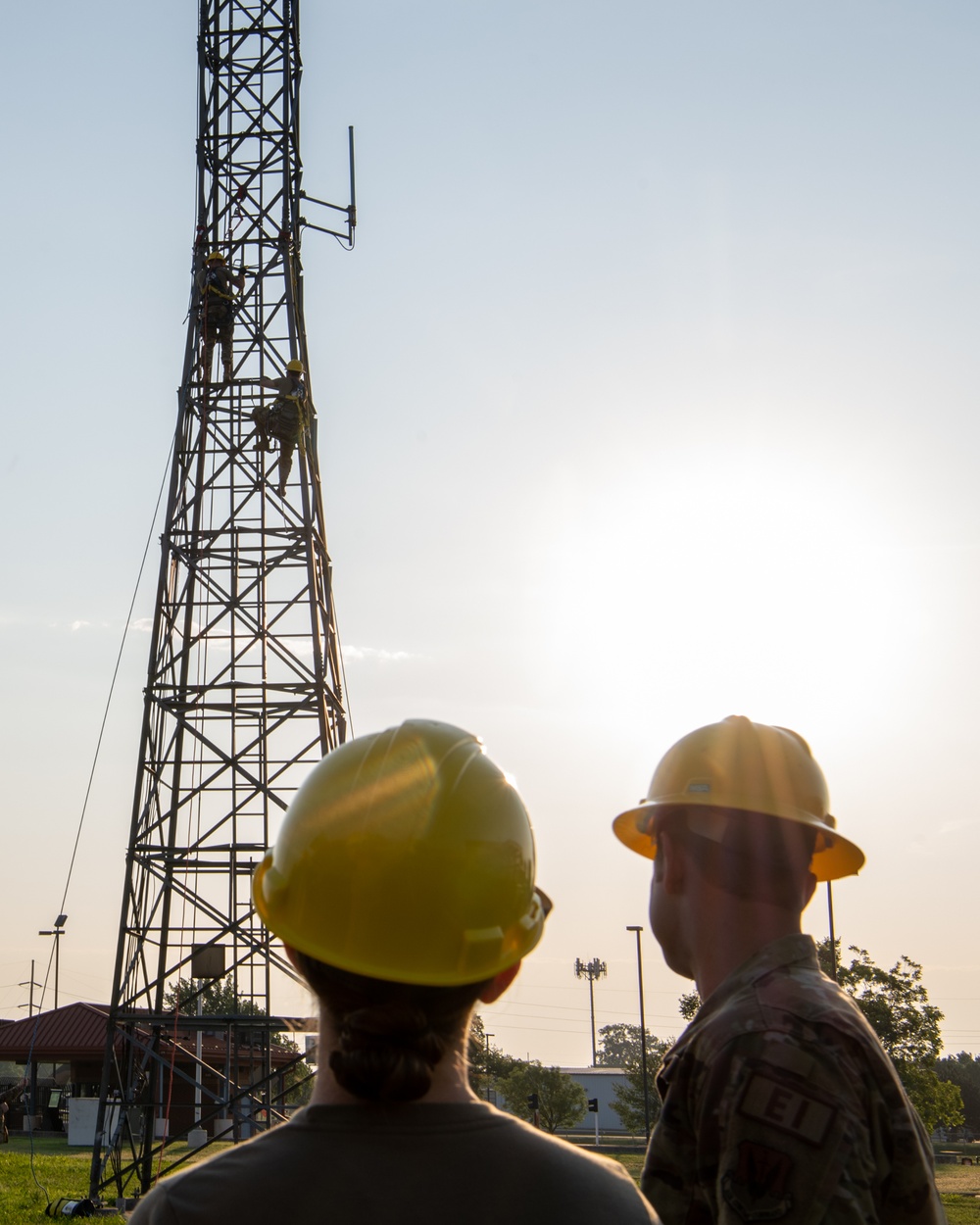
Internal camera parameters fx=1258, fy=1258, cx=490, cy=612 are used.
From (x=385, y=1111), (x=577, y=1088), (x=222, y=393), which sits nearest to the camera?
(x=385, y=1111)

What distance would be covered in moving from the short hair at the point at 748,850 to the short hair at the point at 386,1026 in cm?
107

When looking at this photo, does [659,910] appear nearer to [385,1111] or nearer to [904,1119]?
[904,1119]

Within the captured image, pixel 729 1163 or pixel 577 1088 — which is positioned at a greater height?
pixel 729 1163

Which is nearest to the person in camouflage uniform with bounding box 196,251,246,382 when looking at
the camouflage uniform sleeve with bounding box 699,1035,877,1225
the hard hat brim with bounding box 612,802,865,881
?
the hard hat brim with bounding box 612,802,865,881

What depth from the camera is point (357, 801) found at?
2.00 meters

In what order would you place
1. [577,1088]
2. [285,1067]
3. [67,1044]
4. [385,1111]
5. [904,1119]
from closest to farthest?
[385,1111] → [904,1119] → [285,1067] → [67,1044] → [577,1088]

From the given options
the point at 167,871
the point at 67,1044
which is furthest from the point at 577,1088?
the point at 167,871

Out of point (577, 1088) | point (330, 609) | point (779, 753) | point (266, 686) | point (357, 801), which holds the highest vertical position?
point (330, 609)

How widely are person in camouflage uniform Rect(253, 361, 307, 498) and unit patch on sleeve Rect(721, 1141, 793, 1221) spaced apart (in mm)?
15249

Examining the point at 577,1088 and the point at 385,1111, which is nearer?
the point at 385,1111

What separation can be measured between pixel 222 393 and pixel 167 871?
6891 millimetres

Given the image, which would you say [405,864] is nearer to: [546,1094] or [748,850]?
[748,850]

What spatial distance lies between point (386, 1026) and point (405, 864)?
0.25 meters

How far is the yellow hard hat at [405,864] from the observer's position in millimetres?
1942
